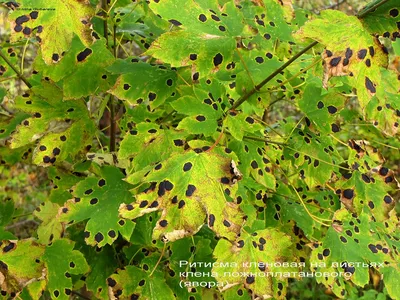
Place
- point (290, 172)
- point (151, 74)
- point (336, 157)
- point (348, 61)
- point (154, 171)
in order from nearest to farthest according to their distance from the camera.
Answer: point (348, 61) < point (154, 171) < point (151, 74) < point (336, 157) < point (290, 172)

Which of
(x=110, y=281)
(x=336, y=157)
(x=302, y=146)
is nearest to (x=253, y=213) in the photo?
(x=302, y=146)

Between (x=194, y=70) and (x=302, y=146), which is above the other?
(x=194, y=70)

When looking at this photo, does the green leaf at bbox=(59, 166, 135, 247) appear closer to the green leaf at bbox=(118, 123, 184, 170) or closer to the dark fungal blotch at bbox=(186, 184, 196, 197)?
the green leaf at bbox=(118, 123, 184, 170)

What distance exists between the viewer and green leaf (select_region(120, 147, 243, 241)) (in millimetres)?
1048

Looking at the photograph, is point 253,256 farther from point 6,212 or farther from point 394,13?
point 6,212

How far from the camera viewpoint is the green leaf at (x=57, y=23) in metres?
1.07

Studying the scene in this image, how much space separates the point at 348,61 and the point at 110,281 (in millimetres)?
1039

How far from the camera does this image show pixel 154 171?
1.13 metres

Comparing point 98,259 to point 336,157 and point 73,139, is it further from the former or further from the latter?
point 336,157

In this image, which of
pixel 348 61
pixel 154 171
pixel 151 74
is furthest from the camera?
pixel 151 74

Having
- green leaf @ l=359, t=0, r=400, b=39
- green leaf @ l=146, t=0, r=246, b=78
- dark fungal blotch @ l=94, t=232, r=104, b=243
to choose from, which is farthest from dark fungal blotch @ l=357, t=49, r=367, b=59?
dark fungal blotch @ l=94, t=232, r=104, b=243

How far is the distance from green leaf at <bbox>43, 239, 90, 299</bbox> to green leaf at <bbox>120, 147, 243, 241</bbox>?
48 cm

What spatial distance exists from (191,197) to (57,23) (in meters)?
0.54

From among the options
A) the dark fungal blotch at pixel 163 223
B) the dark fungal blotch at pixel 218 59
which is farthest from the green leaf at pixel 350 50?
the dark fungal blotch at pixel 163 223
